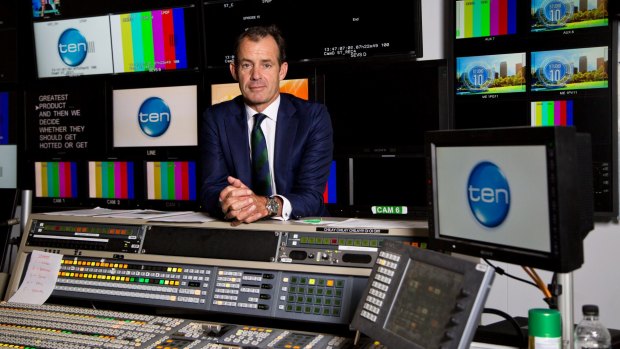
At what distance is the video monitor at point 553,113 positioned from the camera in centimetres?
279

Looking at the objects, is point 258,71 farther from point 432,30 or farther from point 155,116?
point 155,116

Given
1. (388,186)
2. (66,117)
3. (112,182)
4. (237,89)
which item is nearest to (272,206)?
(388,186)

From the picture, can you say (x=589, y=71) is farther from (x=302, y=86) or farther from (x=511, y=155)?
(x=511, y=155)

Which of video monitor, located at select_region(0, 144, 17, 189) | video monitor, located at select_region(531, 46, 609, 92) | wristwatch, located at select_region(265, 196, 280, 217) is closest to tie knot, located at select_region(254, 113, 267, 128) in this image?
wristwatch, located at select_region(265, 196, 280, 217)

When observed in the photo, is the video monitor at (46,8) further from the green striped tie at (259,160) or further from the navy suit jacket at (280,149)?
the green striped tie at (259,160)

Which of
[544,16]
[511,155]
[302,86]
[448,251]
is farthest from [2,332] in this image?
[544,16]

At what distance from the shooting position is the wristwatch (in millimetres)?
1703

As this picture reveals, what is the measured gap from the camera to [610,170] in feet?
9.02

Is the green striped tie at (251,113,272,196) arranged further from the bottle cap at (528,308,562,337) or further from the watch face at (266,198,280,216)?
the bottle cap at (528,308,562,337)

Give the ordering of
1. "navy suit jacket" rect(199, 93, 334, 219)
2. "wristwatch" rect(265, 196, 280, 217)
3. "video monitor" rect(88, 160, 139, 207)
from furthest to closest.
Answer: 1. "video monitor" rect(88, 160, 139, 207)
2. "navy suit jacket" rect(199, 93, 334, 219)
3. "wristwatch" rect(265, 196, 280, 217)

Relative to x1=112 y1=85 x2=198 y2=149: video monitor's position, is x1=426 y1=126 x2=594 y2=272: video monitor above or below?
below

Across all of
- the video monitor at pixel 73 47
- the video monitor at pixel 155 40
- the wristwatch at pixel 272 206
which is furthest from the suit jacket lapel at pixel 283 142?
the video monitor at pixel 73 47

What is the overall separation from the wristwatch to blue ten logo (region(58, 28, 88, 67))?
2.36m

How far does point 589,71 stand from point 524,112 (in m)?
0.31
